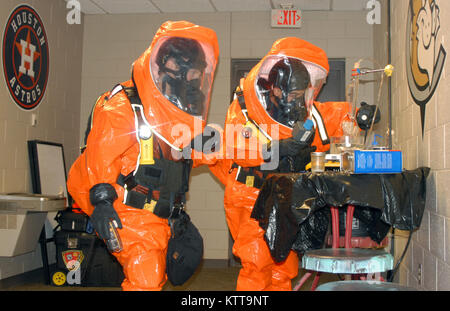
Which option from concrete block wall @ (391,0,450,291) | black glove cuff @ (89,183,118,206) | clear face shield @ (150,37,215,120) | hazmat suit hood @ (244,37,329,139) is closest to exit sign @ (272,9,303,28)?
concrete block wall @ (391,0,450,291)

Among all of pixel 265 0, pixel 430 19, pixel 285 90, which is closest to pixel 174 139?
pixel 285 90

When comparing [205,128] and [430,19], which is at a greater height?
[430,19]

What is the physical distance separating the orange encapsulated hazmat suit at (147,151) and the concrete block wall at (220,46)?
87.7 inches

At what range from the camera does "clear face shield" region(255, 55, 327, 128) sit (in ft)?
9.09

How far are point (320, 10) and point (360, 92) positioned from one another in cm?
92

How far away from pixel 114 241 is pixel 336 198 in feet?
3.52

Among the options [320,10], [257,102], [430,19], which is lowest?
[257,102]

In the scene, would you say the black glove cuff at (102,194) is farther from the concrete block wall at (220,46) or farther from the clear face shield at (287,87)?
the concrete block wall at (220,46)

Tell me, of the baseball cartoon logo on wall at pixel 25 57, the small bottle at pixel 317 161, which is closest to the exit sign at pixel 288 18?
the baseball cartoon logo on wall at pixel 25 57

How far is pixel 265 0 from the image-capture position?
4.53 metres

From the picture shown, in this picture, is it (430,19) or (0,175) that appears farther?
(0,175)

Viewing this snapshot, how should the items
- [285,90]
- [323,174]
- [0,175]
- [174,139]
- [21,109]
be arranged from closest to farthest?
[323,174], [174,139], [285,90], [0,175], [21,109]

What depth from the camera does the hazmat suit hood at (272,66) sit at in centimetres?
280

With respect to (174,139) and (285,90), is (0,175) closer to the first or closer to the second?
(174,139)
